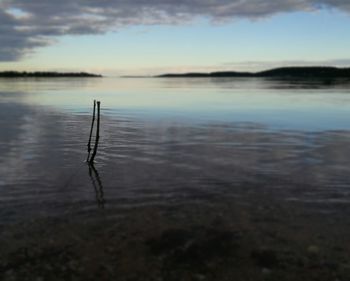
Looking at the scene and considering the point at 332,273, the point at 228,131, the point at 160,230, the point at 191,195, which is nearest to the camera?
the point at 332,273

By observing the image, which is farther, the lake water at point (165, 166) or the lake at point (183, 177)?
the lake water at point (165, 166)

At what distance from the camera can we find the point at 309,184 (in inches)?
808

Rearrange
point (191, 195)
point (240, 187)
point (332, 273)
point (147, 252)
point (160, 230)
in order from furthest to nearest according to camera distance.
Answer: point (240, 187)
point (191, 195)
point (160, 230)
point (147, 252)
point (332, 273)

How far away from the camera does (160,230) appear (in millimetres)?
14664

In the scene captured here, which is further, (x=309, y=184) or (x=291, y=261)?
(x=309, y=184)

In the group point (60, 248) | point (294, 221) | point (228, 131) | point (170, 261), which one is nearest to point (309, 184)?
point (294, 221)

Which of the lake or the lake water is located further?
the lake water

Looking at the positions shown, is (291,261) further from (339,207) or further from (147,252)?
(339,207)

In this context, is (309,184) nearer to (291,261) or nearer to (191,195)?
(191,195)

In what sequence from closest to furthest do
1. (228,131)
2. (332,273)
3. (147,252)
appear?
(332,273)
(147,252)
(228,131)

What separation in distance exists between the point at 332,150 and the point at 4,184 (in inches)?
835

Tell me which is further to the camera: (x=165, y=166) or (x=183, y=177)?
(x=165, y=166)

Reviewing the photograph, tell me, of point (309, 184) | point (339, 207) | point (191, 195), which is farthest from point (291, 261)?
point (309, 184)

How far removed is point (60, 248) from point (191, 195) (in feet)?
23.8
